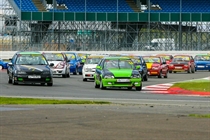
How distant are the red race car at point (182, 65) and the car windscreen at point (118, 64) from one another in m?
23.7

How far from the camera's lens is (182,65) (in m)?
55.2

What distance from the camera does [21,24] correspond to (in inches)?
3024

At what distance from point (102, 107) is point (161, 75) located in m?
27.1

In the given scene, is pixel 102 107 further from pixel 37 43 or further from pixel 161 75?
pixel 37 43

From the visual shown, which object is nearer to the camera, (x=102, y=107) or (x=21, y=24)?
(x=102, y=107)

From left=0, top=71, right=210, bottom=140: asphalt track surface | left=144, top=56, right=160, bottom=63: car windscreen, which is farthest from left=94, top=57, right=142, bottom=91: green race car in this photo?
left=144, top=56, right=160, bottom=63: car windscreen

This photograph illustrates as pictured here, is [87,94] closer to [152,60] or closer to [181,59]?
[152,60]

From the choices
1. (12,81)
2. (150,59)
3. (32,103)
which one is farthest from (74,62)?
(32,103)

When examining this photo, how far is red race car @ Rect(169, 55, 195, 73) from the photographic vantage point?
2168 inches

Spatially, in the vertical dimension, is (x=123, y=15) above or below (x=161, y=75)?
above

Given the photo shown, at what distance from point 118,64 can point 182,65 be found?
24323 millimetres

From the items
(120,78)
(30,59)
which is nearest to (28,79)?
(30,59)

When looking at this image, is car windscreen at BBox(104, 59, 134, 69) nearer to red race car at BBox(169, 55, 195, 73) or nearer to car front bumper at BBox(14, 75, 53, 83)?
car front bumper at BBox(14, 75, 53, 83)

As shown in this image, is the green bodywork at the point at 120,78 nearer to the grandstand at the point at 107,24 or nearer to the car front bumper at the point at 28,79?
the car front bumper at the point at 28,79
